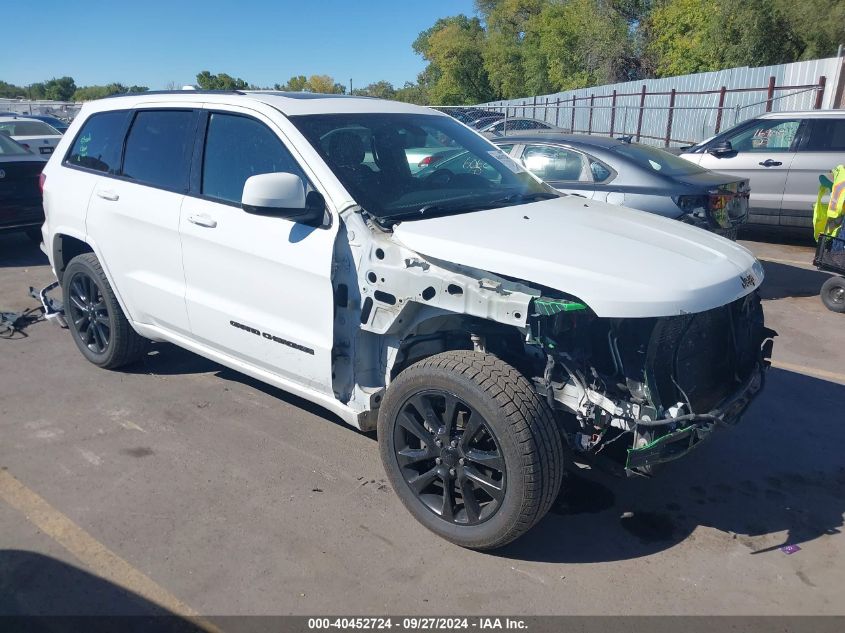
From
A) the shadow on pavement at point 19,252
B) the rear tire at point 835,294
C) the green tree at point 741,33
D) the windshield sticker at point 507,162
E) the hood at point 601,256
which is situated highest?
the green tree at point 741,33

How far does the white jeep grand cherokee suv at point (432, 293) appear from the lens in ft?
9.89

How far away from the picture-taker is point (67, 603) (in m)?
2.97

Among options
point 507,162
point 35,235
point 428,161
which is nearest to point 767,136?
point 507,162

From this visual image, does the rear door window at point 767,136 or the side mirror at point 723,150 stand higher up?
the rear door window at point 767,136

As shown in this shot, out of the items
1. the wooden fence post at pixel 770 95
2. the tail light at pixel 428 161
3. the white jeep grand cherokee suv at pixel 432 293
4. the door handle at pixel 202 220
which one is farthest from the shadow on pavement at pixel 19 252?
the wooden fence post at pixel 770 95

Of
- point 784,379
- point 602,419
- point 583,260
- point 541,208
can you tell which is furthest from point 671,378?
point 784,379

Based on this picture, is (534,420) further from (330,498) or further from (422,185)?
(422,185)

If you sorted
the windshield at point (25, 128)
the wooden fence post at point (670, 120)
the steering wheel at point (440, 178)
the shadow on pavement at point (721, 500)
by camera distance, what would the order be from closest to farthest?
the shadow on pavement at point (721, 500)
the steering wheel at point (440, 178)
the windshield at point (25, 128)
the wooden fence post at point (670, 120)

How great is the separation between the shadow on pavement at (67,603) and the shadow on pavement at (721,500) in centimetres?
157

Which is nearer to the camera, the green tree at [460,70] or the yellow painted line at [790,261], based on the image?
the yellow painted line at [790,261]

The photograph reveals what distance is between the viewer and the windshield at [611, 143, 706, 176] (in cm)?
748

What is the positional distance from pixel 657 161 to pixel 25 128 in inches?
470

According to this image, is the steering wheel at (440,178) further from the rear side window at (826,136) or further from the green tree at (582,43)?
the green tree at (582,43)

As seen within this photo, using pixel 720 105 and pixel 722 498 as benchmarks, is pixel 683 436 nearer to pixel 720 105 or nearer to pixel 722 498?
pixel 722 498
